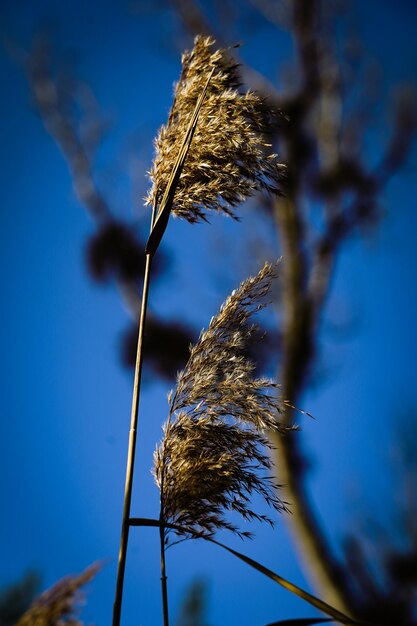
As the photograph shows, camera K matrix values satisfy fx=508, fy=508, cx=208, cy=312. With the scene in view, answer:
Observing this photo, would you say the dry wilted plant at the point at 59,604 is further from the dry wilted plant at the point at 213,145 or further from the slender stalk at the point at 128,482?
the dry wilted plant at the point at 213,145

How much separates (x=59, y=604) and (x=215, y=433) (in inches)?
13.7

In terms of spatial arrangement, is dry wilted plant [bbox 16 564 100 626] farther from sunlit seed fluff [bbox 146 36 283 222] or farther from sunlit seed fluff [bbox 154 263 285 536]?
sunlit seed fluff [bbox 146 36 283 222]

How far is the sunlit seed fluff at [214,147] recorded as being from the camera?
995 mm

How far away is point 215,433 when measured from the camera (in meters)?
0.90

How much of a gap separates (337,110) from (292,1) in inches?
41.1

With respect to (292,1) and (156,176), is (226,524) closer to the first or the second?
(156,176)

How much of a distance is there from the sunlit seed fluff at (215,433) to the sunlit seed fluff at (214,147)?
20cm

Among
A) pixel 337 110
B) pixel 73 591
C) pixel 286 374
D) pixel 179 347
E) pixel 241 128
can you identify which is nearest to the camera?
pixel 73 591

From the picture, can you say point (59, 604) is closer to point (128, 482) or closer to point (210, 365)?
point (128, 482)

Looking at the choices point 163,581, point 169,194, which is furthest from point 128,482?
point 169,194

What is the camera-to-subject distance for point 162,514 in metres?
0.83

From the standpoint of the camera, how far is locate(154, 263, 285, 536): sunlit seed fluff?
2.81 ft

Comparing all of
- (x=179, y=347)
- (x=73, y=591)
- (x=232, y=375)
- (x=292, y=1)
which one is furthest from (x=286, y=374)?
(x=292, y=1)

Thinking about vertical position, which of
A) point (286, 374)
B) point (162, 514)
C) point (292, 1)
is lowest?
point (162, 514)
